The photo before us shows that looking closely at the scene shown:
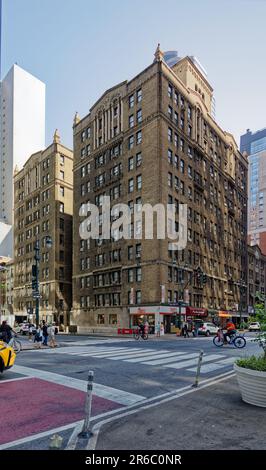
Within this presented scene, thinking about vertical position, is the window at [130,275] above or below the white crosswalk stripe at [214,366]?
above

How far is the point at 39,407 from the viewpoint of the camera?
7797mm

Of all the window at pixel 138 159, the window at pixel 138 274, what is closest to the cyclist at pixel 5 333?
the window at pixel 138 274

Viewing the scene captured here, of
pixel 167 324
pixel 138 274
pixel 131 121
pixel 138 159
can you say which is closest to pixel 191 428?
pixel 167 324

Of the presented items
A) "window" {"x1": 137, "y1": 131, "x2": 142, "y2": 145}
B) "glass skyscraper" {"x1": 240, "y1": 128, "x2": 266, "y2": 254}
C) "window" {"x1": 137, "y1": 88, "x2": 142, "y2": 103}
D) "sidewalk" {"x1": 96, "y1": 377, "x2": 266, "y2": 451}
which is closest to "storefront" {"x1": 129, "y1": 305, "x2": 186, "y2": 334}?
"window" {"x1": 137, "y1": 131, "x2": 142, "y2": 145}

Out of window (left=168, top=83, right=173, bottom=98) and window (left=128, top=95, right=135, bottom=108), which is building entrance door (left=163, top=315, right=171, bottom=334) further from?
window (left=128, top=95, right=135, bottom=108)

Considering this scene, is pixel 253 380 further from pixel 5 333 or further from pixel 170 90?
pixel 170 90

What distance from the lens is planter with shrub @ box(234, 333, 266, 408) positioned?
24.3 ft

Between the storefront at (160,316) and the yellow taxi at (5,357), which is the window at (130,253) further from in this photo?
the yellow taxi at (5,357)

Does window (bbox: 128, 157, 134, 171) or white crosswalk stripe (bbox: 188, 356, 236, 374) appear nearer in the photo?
white crosswalk stripe (bbox: 188, 356, 236, 374)

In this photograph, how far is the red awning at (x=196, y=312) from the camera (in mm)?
51312

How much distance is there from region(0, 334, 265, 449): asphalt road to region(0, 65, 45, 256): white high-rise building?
107 metres

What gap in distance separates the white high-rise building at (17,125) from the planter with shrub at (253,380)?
112135 millimetres

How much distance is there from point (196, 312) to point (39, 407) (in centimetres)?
4705

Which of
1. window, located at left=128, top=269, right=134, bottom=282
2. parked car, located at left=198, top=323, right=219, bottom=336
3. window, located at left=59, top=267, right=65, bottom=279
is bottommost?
parked car, located at left=198, top=323, right=219, bottom=336
